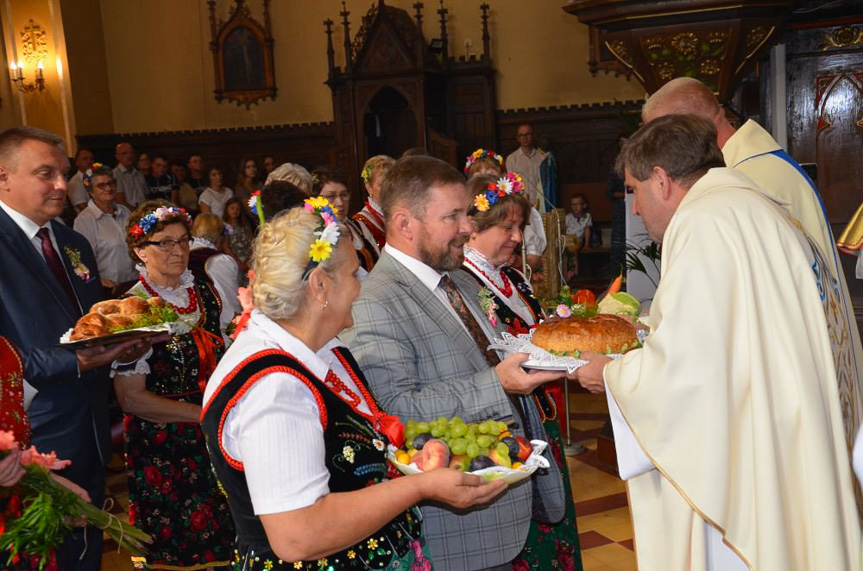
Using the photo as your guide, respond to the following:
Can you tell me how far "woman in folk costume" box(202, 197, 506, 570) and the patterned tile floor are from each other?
240 cm

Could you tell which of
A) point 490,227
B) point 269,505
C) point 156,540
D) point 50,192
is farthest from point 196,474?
point 269,505

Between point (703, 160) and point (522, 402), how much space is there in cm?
102

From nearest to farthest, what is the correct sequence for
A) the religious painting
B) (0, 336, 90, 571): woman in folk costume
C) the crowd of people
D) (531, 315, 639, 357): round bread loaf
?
the crowd of people < (0, 336, 90, 571): woman in folk costume < (531, 315, 639, 357): round bread loaf < the religious painting

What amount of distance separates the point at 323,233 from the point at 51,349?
1350 mm

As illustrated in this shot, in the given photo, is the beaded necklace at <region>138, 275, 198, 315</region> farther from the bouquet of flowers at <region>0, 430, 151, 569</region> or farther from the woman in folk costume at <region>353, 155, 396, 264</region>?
the woman in folk costume at <region>353, 155, 396, 264</region>

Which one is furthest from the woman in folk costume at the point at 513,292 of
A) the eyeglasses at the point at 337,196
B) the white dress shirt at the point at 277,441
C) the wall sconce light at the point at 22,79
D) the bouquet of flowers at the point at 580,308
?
the wall sconce light at the point at 22,79

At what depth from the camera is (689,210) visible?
2.41 m

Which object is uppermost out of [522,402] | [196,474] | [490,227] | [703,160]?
[703,160]

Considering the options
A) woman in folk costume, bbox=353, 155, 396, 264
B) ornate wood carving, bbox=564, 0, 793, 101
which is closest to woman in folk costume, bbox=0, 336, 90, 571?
woman in folk costume, bbox=353, 155, 396, 264

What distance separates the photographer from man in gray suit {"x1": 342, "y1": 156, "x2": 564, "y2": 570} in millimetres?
2395

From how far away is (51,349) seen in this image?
2.81 m

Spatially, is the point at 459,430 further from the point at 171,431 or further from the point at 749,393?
the point at 171,431

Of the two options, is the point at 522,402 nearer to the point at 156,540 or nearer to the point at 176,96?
the point at 156,540

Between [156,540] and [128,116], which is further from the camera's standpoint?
[128,116]
